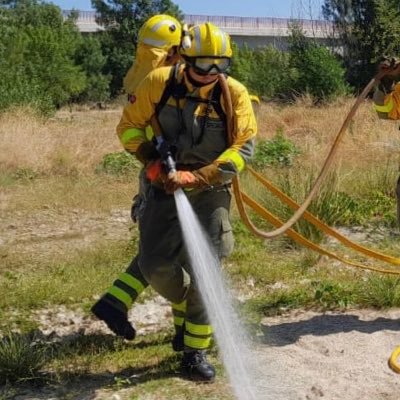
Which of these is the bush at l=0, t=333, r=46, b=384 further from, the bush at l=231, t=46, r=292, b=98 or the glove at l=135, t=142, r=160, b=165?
the bush at l=231, t=46, r=292, b=98

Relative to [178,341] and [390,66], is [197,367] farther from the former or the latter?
[390,66]

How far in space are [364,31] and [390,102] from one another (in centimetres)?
2902

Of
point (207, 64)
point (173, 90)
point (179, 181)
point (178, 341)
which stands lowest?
point (178, 341)

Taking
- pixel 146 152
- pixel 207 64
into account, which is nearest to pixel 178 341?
pixel 146 152

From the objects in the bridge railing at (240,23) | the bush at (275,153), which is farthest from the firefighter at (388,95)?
the bridge railing at (240,23)

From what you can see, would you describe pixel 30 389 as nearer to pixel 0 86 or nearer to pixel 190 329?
pixel 190 329

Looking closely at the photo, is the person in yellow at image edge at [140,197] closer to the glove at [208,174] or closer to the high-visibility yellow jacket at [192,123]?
the high-visibility yellow jacket at [192,123]

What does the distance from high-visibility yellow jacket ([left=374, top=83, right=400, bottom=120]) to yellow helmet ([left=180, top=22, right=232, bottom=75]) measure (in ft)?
4.04

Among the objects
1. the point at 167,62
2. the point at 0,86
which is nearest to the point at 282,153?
the point at 167,62

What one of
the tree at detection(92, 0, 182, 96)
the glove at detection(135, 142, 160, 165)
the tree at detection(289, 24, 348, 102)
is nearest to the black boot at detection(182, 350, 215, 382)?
the glove at detection(135, 142, 160, 165)

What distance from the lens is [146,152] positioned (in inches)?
150

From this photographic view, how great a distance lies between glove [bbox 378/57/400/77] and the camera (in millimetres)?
4398

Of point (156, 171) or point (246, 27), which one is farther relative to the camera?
point (246, 27)

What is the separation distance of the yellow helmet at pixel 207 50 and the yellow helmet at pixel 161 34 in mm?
861
